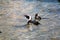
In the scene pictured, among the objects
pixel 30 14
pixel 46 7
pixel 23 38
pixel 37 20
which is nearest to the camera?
pixel 23 38

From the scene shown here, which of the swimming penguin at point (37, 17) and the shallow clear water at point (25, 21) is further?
the swimming penguin at point (37, 17)

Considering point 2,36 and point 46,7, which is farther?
point 46,7

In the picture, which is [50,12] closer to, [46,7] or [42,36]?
[46,7]

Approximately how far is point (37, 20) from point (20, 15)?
0.19 metres

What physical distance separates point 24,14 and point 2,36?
405mm

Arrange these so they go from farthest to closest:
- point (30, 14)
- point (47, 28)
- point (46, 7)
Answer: point (46, 7) → point (30, 14) → point (47, 28)

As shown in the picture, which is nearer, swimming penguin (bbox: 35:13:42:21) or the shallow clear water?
the shallow clear water

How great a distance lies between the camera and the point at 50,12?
1.51 m

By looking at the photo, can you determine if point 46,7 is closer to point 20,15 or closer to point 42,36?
point 20,15

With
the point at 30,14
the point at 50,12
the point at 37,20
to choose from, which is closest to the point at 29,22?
the point at 37,20

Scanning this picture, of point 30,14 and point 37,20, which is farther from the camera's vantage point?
point 30,14

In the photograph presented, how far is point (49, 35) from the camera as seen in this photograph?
3.65 ft

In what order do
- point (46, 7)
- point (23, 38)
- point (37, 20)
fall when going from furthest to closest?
point (46, 7) < point (37, 20) < point (23, 38)

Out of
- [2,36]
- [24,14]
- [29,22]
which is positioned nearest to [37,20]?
[29,22]
